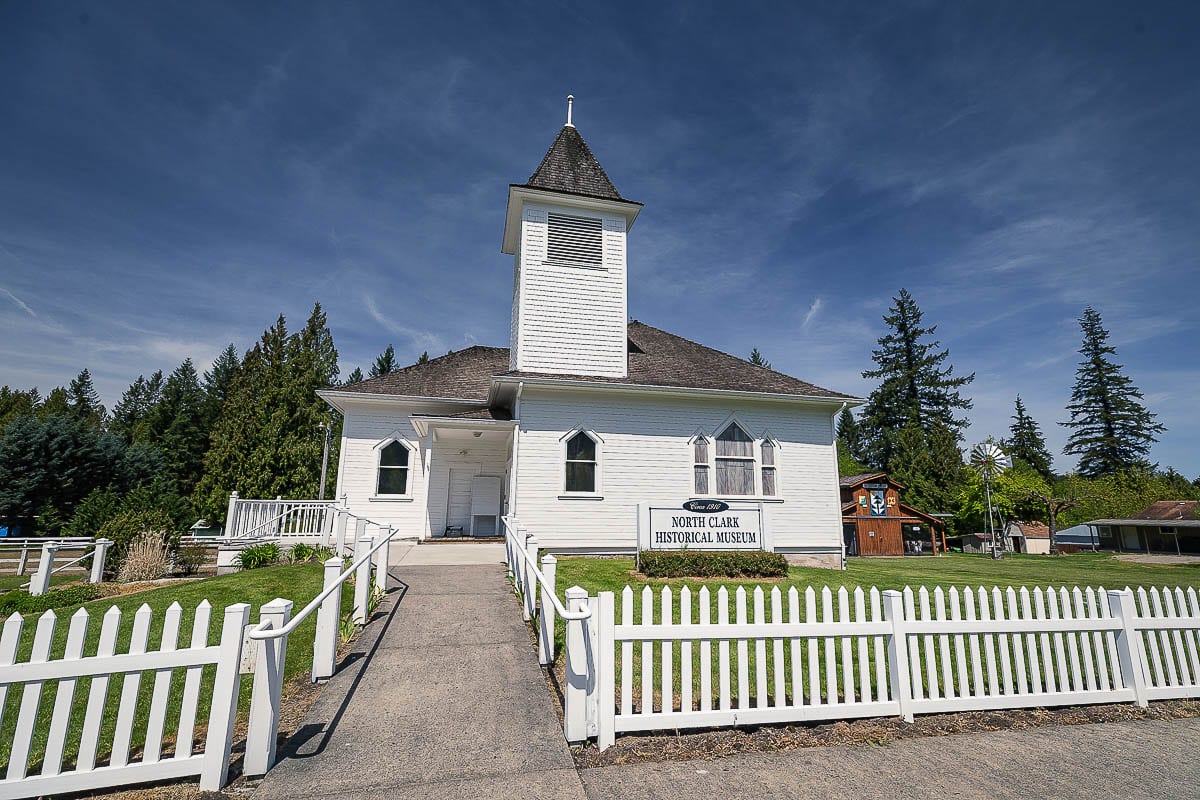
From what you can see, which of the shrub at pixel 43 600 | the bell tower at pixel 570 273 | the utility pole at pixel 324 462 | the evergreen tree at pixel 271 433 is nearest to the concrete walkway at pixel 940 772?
the shrub at pixel 43 600

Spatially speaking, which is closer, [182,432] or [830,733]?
[830,733]

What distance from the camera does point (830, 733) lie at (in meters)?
4.41

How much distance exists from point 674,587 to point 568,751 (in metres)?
6.08

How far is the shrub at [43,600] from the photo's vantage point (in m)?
8.44

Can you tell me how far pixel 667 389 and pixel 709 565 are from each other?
5231mm

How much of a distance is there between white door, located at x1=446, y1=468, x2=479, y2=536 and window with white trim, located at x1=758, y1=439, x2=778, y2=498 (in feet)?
28.4

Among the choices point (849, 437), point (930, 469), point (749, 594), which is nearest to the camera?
point (749, 594)

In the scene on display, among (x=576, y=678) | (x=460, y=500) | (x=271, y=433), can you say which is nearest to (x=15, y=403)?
(x=271, y=433)

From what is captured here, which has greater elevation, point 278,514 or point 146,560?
point 278,514

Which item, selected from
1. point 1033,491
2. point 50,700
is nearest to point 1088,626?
point 50,700

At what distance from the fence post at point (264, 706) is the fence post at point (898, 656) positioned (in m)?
4.78

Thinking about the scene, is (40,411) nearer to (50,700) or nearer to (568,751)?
(50,700)

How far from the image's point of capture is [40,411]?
57.4 meters

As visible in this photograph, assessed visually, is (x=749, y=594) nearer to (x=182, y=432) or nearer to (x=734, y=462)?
(x=734, y=462)
